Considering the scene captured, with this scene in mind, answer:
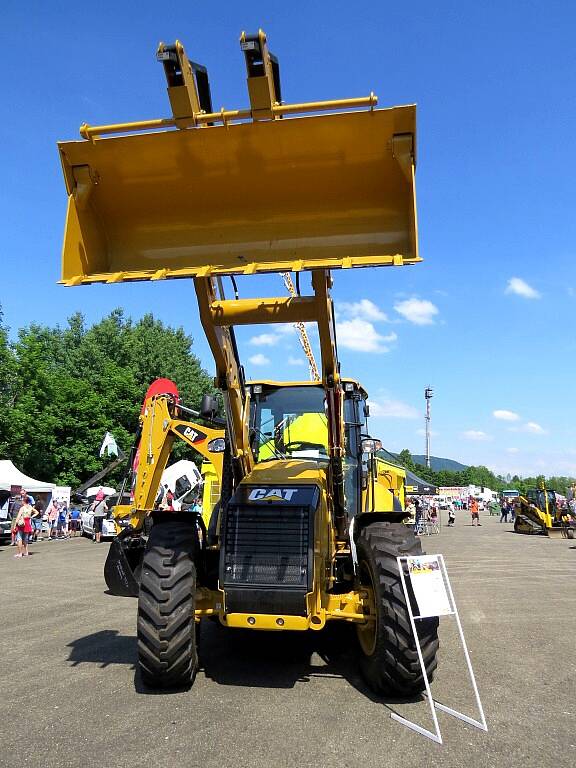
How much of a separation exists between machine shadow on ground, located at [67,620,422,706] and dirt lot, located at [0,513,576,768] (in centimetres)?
2

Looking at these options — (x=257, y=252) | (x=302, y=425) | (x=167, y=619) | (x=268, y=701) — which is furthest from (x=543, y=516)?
(x=257, y=252)

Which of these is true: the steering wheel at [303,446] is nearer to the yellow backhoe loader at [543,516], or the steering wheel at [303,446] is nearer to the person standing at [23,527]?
the person standing at [23,527]

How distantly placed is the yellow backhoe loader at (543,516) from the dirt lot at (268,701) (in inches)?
756

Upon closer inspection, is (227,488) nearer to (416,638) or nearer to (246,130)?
(416,638)

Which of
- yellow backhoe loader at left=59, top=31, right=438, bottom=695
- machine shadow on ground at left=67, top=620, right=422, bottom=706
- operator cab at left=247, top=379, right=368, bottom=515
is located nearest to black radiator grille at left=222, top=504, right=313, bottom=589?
yellow backhoe loader at left=59, top=31, right=438, bottom=695

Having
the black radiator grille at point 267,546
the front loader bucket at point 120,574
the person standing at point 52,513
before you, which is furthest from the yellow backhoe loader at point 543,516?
the front loader bucket at point 120,574

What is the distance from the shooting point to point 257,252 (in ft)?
16.2

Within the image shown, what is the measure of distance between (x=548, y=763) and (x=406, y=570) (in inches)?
68.2

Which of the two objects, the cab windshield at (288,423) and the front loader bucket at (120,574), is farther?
the cab windshield at (288,423)

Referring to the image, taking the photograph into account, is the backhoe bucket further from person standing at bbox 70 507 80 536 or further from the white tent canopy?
person standing at bbox 70 507 80 536

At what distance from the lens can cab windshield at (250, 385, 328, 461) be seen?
720 centimetres

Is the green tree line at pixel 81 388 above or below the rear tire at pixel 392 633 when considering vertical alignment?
above

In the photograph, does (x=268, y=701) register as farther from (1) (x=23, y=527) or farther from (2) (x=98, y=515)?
(2) (x=98, y=515)

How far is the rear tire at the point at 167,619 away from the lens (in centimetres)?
513
